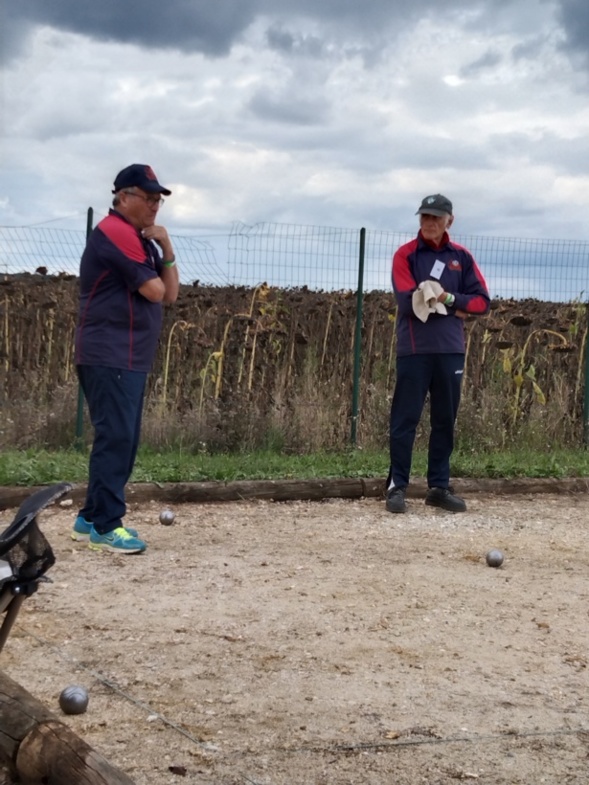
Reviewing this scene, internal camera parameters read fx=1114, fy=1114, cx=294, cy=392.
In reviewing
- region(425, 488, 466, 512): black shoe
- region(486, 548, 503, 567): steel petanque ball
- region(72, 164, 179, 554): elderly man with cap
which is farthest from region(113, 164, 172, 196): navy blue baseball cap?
region(425, 488, 466, 512): black shoe

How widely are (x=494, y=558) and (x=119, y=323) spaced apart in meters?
2.53

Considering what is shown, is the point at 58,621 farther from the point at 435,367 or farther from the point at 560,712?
the point at 435,367

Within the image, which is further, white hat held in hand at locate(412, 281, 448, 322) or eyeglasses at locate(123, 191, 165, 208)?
white hat held in hand at locate(412, 281, 448, 322)

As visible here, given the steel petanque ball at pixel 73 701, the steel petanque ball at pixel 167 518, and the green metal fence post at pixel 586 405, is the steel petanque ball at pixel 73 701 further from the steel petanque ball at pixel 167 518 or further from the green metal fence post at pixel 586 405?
the green metal fence post at pixel 586 405

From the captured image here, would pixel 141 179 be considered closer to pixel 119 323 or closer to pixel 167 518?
pixel 119 323

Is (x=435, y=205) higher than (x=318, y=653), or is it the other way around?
(x=435, y=205)

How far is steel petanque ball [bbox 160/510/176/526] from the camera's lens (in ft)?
24.1

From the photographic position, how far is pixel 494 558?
21.1 feet

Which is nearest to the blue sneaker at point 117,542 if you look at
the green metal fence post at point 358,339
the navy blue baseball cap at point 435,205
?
the navy blue baseball cap at point 435,205

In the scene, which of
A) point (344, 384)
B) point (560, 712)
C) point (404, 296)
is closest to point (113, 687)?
point (560, 712)

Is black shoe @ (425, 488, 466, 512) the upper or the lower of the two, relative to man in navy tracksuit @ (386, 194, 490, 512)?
lower

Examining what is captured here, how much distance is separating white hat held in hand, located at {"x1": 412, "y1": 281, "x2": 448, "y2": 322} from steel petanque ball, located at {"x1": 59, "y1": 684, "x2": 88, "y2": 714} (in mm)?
4620

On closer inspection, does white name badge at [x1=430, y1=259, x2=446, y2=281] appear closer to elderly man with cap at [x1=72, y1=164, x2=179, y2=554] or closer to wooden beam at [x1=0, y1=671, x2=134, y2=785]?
elderly man with cap at [x1=72, y1=164, x2=179, y2=554]

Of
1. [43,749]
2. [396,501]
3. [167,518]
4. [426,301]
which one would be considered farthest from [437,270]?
[43,749]
